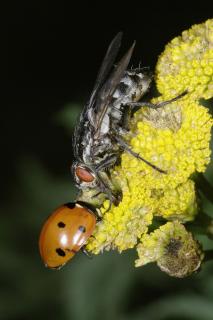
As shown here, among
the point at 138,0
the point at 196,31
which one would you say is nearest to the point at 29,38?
the point at 138,0

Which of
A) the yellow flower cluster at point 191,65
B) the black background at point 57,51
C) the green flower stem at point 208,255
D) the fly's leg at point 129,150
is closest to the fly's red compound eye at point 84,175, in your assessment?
the fly's leg at point 129,150

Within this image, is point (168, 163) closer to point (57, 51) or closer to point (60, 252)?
point (60, 252)

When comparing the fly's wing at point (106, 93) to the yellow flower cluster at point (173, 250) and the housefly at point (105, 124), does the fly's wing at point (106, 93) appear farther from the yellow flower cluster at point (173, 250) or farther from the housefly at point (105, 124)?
the yellow flower cluster at point (173, 250)

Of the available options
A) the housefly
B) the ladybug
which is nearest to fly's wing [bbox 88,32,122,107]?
the housefly

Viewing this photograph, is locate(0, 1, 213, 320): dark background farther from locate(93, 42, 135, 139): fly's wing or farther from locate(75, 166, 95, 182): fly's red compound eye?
locate(93, 42, 135, 139): fly's wing

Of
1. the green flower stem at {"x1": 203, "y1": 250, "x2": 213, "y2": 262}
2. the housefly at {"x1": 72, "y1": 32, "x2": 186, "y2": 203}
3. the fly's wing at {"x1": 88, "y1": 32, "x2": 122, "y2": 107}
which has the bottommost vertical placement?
the green flower stem at {"x1": 203, "y1": 250, "x2": 213, "y2": 262}

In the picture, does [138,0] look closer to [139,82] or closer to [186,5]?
[186,5]
